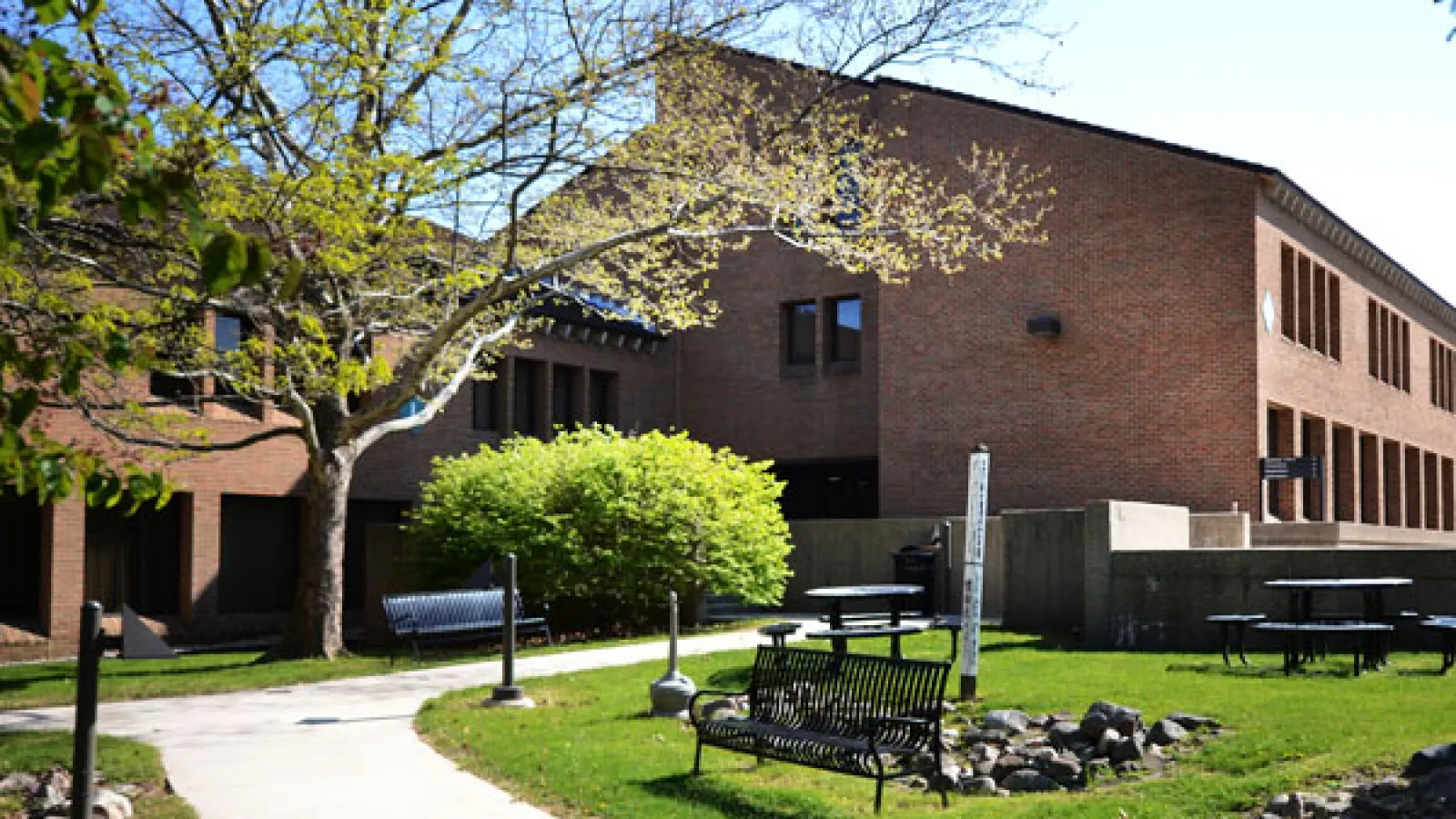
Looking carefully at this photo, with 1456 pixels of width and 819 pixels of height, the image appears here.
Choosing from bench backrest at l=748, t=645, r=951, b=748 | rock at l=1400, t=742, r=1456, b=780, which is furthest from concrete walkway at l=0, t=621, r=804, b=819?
rock at l=1400, t=742, r=1456, b=780

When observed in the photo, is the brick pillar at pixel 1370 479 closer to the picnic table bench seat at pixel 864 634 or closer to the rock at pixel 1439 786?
the picnic table bench seat at pixel 864 634

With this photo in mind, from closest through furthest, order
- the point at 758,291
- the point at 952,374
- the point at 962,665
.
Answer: the point at 962,665 → the point at 952,374 → the point at 758,291

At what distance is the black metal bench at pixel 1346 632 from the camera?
43.7 ft

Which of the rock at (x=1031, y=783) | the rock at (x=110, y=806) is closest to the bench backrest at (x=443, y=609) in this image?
the rock at (x=110, y=806)

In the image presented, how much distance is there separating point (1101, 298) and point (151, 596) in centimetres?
1773

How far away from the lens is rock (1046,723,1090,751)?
35.4 feet

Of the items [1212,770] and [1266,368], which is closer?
[1212,770]

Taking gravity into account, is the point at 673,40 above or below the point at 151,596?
above

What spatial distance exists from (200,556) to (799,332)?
1499cm

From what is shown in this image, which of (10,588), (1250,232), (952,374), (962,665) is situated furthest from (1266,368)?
(10,588)

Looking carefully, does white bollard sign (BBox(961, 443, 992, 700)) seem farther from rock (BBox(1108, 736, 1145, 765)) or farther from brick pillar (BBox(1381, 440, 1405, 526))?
Answer: brick pillar (BBox(1381, 440, 1405, 526))

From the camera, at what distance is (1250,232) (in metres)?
26.4

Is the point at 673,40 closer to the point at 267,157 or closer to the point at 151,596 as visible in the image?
the point at 267,157

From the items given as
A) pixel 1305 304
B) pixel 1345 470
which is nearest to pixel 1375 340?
pixel 1345 470
